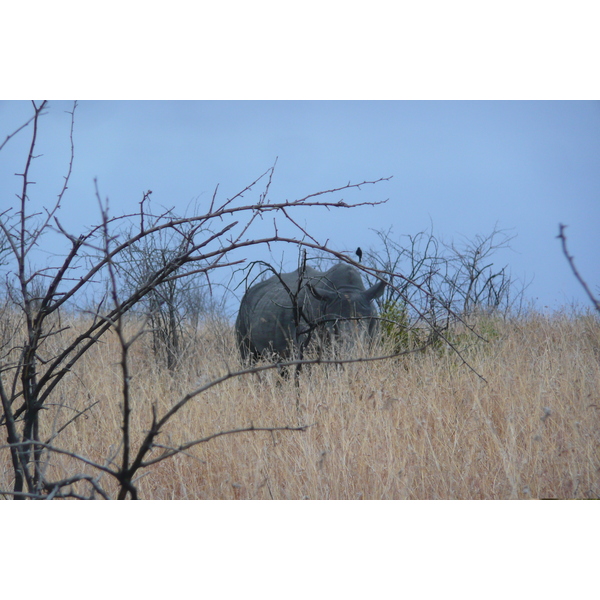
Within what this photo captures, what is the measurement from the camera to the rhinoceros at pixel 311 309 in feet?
16.0

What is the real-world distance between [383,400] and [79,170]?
7.87 feet

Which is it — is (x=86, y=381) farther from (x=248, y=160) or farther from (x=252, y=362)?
(x=248, y=160)

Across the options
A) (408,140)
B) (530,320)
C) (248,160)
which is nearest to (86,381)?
(248,160)

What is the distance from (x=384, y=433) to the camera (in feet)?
11.0

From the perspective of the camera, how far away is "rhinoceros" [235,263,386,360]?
4.87 meters

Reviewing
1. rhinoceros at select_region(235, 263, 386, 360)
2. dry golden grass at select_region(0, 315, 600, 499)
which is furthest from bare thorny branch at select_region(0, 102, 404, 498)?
rhinoceros at select_region(235, 263, 386, 360)

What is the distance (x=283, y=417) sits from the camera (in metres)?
3.68

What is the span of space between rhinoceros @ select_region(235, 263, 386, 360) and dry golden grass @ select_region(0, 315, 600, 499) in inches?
19.1

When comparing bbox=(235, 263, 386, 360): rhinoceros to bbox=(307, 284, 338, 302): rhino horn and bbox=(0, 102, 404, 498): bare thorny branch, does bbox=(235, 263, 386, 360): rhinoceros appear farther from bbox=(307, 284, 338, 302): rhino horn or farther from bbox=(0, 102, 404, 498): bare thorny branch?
bbox=(0, 102, 404, 498): bare thorny branch

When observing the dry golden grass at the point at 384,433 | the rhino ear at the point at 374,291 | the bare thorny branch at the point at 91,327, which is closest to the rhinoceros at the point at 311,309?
the rhino ear at the point at 374,291
